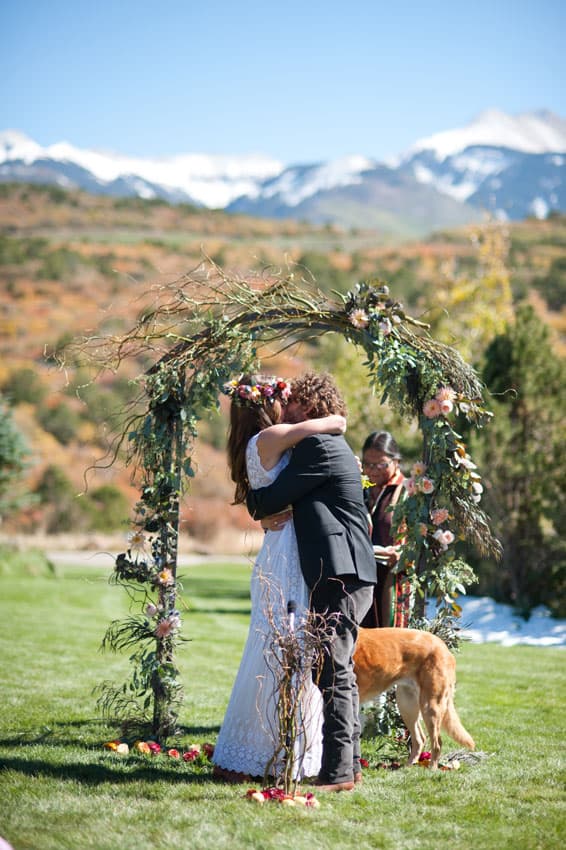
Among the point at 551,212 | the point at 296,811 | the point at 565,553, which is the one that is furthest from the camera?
the point at 551,212

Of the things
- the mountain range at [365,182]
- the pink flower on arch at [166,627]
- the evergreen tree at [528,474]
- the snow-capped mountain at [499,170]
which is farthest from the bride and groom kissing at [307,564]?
the snow-capped mountain at [499,170]

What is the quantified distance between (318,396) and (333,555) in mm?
896

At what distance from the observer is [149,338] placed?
566 centimetres

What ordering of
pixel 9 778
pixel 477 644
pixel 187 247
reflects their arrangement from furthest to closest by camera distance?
pixel 187 247, pixel 477 644, pixel 9 778

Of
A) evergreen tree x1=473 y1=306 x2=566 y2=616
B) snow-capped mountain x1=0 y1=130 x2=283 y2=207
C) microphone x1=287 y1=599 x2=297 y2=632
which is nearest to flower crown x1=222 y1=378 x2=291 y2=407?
microphone x1=287 y1=599 x2=297 y2=632

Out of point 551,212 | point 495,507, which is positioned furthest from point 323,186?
point 495,507

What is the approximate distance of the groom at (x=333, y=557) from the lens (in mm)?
4781

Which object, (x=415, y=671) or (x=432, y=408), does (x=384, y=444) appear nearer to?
(x=432, y=408)

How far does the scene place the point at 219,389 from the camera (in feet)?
18.9

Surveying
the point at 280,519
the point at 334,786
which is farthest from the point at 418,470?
the point at 334,786

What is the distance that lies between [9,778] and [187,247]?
60.2 m

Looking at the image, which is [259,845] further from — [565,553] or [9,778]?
[565,553]

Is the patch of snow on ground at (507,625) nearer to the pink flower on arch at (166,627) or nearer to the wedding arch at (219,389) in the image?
the wedding arch at (219,389)

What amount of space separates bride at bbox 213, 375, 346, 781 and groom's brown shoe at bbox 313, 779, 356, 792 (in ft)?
0.37
